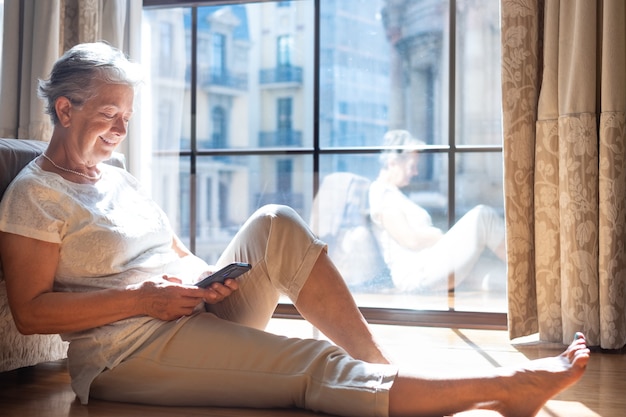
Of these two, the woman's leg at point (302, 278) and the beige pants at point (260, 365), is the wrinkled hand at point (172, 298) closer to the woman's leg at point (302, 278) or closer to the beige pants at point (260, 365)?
the beige pants at point (260, 365)

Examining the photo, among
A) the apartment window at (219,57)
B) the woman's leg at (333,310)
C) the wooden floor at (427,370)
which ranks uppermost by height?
the apartment window at (219,57)

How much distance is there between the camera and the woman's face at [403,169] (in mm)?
3658

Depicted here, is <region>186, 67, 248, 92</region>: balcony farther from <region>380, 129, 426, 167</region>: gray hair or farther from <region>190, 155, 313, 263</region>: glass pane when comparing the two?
<region>380, 129, 426, 167</region>: gray hair

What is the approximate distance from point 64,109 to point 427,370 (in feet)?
4.21

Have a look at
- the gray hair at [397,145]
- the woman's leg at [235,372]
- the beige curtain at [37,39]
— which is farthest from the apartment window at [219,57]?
the woman's leg at [235,372]

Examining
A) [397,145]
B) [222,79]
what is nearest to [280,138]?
[222,79]

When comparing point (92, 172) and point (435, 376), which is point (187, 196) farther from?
point (435, 376)

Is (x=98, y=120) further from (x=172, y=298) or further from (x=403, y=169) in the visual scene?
(x=403, y=169)

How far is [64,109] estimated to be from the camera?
6.97 feet

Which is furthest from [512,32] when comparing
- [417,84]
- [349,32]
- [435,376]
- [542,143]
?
[435,376]

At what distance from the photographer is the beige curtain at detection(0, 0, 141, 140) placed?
3.24m

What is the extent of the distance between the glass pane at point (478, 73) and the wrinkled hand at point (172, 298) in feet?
6.42

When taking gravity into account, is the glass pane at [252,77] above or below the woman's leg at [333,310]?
above

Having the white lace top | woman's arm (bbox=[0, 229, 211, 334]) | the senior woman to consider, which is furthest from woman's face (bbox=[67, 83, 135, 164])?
woman's arm (bbox=[0, 229, 211, 334])
